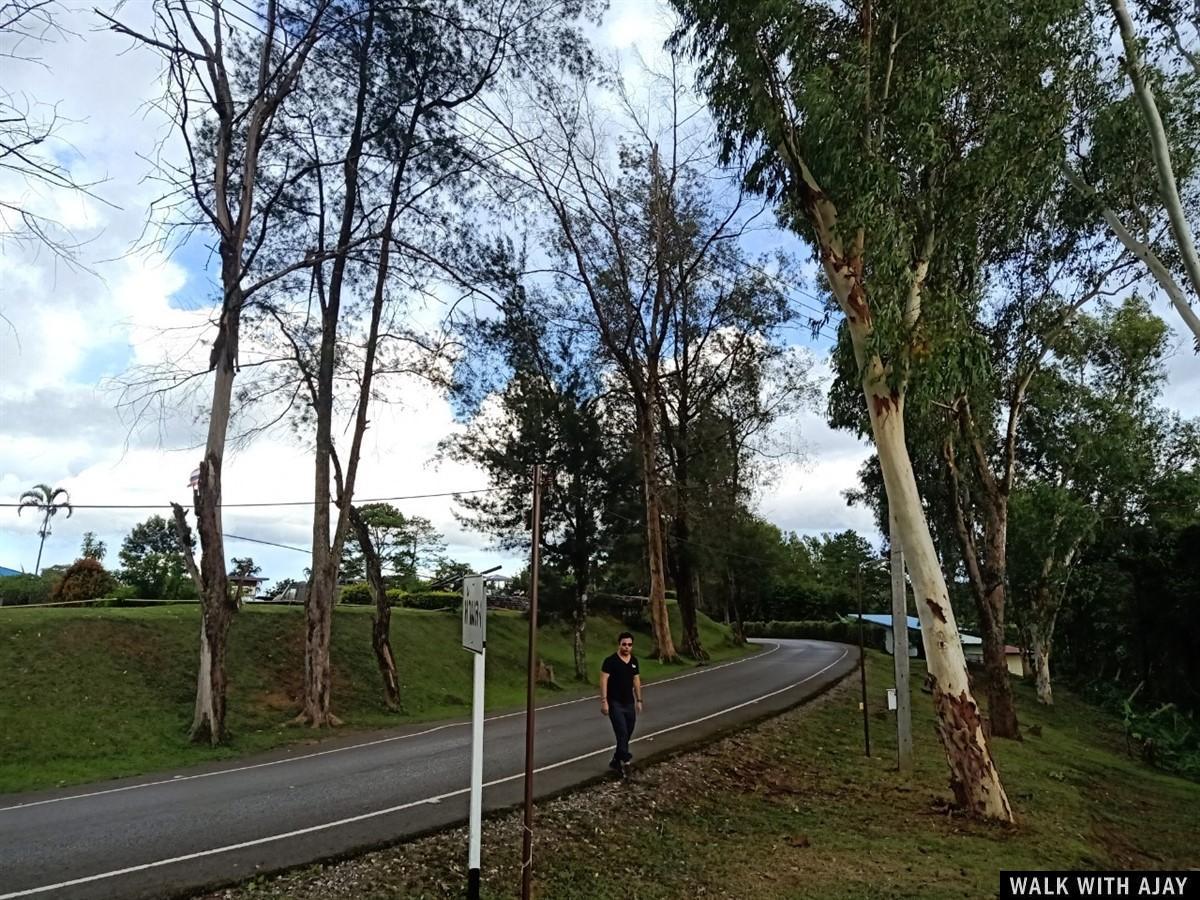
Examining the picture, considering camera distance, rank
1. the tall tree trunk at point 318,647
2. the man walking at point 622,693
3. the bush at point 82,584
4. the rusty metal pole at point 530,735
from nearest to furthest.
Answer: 1. the rusty metal pole at point 530,735
2. the man walking at point 622,693
3. the tall tree trunk at point 318,647
4. the bush at point 82,584

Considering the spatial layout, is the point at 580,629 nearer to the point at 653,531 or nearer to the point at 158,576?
the point at 653,531

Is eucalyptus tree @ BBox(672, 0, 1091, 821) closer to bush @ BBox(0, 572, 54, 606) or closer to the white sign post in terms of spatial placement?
the white sign post

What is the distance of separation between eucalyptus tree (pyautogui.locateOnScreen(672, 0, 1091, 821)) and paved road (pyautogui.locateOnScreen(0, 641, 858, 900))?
496 cm

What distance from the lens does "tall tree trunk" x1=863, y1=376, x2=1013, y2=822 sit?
9648 millimetres

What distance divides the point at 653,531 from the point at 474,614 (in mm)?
23782

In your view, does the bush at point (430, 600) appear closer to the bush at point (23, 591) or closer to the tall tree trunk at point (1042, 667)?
the bush at point (23, 591)

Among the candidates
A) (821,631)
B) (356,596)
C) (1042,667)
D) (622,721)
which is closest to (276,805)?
(622,721)

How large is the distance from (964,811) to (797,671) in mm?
18083

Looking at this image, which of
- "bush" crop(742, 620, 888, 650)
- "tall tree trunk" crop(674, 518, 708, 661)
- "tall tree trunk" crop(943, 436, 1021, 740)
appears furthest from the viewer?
"bush" crop(742, 620, 888, 650)

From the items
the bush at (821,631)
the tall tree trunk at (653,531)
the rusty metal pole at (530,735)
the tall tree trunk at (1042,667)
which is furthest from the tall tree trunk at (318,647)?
the bush at (821,631)

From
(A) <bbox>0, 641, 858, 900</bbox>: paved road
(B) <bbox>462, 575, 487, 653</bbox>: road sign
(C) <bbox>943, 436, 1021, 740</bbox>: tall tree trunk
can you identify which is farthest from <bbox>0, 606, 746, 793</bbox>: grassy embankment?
(C) <bbox>943, 436, 1021, 740</bbox>: tall tree trunk

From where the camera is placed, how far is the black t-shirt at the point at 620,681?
9773 mm

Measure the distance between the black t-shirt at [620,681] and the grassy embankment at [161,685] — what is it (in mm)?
7157

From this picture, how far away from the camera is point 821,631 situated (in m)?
56.7
